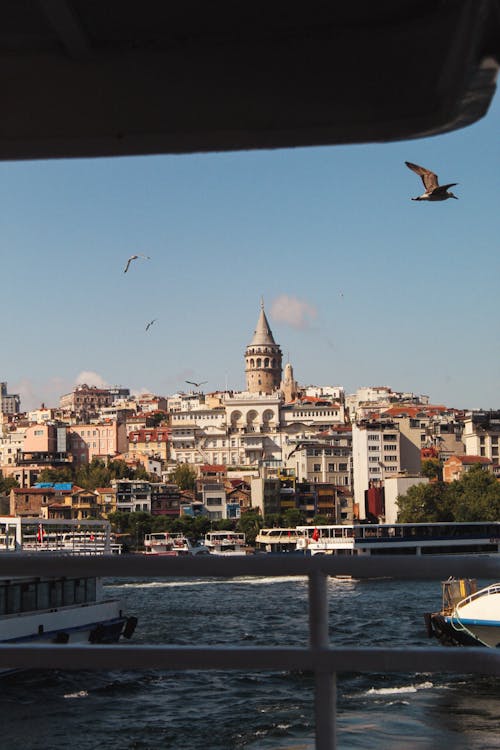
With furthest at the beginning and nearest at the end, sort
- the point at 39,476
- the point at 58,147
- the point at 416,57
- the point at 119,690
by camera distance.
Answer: the point at 39,476
the point at 119,690
the point at 58,147
the point at 416,57

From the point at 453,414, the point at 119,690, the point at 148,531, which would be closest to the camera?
the point at 119,690

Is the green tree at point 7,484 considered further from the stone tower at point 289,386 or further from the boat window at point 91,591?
the boat window at point 91,591

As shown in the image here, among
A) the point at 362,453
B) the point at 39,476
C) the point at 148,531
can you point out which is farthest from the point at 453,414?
the point at 148,531

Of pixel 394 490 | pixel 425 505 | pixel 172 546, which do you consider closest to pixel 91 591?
pixel 172 546

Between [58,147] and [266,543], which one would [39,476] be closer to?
[266,543]

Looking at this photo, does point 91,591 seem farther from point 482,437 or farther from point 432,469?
point 482,437

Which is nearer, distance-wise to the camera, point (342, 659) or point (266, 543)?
point (342, 659)

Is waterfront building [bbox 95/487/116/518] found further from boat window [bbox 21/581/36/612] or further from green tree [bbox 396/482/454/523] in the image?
boat window [bbox 21/581/36/612]

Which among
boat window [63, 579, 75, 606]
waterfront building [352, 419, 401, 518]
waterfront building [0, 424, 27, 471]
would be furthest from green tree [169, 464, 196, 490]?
boat window [63, 579, 75, 606]
